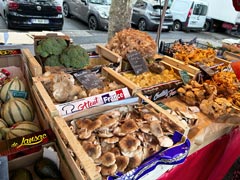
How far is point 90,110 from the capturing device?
49.1 inches

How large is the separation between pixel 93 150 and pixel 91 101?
0.39 m

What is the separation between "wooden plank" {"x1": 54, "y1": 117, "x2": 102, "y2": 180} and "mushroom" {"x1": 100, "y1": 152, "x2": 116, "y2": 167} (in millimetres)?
114

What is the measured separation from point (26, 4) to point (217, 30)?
1138 centimetres

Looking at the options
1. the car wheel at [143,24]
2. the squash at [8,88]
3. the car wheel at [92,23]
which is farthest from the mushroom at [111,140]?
the car wheel at [143,24]

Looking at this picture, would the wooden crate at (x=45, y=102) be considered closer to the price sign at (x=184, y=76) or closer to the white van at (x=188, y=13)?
the price sign at (x=184, y=76)

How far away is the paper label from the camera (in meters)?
1.23

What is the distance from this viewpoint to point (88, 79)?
162 centimetres

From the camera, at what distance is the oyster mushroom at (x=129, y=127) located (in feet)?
3.71

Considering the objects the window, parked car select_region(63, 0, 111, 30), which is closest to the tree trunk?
parked car select_region(63, 0, 111, 30)

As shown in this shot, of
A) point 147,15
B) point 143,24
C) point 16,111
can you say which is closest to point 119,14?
point 16,111

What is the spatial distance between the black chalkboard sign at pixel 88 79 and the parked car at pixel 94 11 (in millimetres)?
6858

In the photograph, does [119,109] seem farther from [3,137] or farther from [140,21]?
[140,21]

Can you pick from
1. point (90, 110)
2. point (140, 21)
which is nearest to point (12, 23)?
point (140, 21)

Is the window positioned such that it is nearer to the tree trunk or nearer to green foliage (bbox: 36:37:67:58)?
the tree trunk
